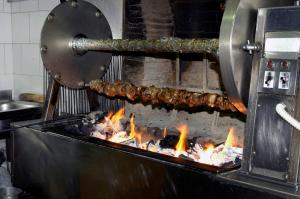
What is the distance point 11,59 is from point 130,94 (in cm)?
214

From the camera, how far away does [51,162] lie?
2.43 meters

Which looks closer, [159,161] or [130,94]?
[159,161]

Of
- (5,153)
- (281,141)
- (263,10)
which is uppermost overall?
(263,10)

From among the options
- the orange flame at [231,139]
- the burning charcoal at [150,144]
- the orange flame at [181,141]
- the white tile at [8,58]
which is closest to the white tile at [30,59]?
the white tile at [8,58]

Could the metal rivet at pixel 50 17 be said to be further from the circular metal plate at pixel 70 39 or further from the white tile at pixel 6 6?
the white tile at pixel 6 6

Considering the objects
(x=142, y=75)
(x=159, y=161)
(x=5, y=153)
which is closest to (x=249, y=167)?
(x=159, y=161)

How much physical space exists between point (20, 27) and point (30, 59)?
338 mm

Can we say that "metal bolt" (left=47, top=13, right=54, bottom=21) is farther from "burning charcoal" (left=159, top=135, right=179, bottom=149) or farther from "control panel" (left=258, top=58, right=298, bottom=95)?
"control panel" (left=258, top=58, right=298, bottom=95)

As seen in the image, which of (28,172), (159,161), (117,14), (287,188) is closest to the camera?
(287,188)

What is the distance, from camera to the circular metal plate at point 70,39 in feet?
8.20

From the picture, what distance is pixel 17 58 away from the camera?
4168 millimetres

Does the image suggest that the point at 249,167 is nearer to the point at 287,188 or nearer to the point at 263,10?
the point at 287,188

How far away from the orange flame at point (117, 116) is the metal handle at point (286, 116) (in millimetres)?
1466

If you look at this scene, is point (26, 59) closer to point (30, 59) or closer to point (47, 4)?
point (30, 59)
